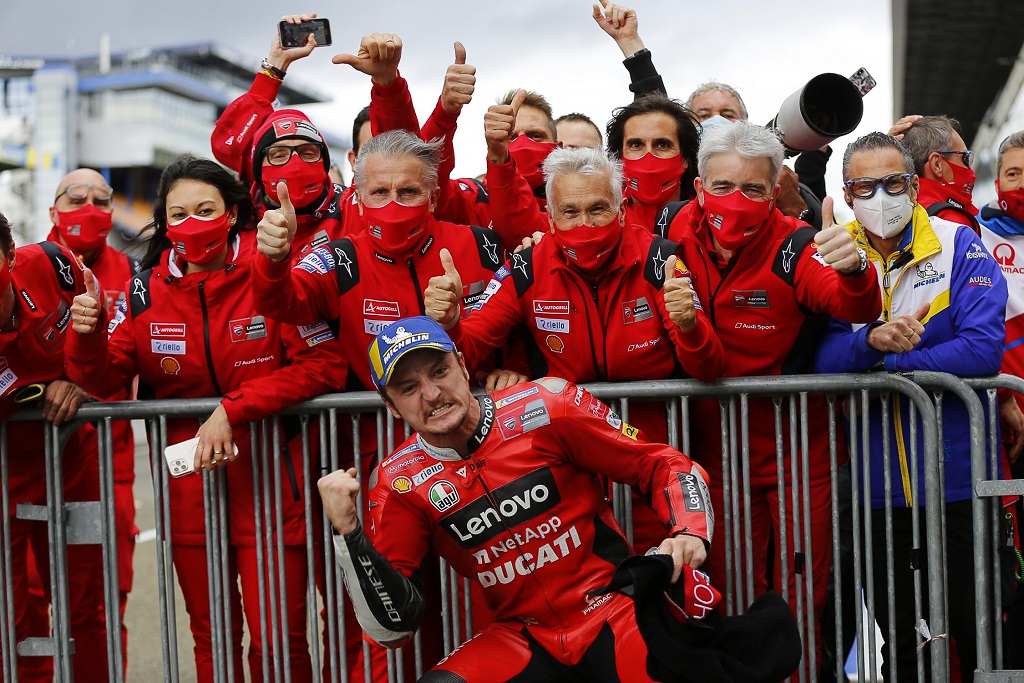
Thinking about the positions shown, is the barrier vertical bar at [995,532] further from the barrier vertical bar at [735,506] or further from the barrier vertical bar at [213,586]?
the barrier vertical bar at [213,586]

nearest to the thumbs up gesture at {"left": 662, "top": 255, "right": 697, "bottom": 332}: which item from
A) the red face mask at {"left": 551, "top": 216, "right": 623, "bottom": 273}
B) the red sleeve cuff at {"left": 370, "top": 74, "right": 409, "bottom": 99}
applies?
the red face mask at {"left": 551, "top": 216, "right": 623, "bottom": 273}

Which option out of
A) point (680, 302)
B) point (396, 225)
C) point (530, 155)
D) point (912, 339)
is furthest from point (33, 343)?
point (912, 339)

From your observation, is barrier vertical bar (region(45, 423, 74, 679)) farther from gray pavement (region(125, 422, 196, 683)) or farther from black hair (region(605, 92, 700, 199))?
black hair (region(605, 92, 700, 199))

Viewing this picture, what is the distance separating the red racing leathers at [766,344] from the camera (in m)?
3.80

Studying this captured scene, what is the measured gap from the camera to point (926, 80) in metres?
19.1

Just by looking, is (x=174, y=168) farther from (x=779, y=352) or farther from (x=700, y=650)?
(x=700, y=650)

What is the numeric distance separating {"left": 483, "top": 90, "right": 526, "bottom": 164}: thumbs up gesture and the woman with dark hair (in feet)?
3.37

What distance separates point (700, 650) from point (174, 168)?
2960 millimetres

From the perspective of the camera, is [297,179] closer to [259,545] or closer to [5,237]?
[5,237]

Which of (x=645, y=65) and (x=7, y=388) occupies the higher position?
(x=645, y=65)

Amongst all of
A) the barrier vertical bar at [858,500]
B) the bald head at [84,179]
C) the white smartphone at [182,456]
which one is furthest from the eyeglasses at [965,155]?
the bald head at [84,179]

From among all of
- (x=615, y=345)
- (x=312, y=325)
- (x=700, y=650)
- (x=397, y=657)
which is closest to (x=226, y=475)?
(x=312, y=325)

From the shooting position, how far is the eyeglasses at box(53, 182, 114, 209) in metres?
5.98

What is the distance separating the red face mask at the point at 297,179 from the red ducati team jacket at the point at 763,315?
171 centimetres
